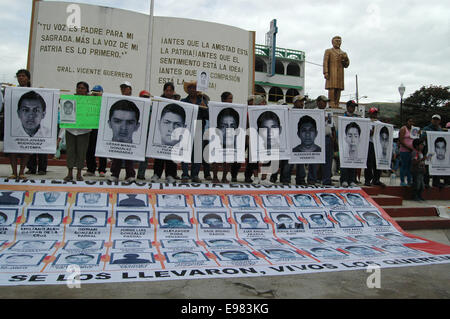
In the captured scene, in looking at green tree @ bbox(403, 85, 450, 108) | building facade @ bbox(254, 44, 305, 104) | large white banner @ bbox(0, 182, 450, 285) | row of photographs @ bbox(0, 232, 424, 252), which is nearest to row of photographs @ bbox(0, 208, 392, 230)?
large white banner @ bbox(0, 182, 450, 285)

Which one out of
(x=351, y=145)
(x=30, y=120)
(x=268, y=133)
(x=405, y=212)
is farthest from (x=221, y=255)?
(x=405, y=212)

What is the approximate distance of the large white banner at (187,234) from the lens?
2.99 metres

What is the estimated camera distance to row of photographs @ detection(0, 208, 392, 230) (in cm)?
381

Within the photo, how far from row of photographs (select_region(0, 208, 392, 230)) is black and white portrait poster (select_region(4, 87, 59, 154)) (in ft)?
4.16

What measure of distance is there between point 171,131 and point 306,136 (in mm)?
2331

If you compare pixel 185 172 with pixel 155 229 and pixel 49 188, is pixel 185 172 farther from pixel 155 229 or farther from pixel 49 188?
pixel 49 188

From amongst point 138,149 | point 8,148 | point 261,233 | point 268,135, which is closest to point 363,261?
point 261,233

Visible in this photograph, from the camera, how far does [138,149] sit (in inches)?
198

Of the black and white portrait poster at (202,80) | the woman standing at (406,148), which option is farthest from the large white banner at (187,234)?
the woman standing at (406,148)

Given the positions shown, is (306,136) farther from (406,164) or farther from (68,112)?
(68,112)

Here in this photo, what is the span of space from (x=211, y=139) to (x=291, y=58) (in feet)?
110

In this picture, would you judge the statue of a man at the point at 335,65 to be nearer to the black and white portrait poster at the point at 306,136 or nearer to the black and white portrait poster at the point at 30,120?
the black and white portrait poster at the point at 306,136

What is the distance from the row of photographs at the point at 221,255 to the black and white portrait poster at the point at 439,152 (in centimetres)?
397

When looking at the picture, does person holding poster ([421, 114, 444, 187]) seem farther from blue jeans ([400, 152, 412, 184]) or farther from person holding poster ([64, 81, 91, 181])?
person holding poster ([64, 81, 91, 181])
